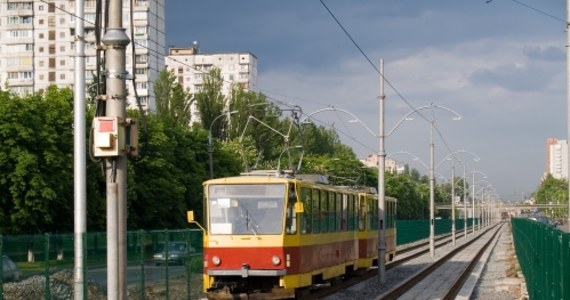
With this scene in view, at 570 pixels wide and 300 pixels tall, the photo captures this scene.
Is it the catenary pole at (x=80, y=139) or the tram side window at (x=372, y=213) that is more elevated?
the catenary pole at (x=80, y=139)

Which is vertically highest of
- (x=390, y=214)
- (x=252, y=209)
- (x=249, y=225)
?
(x=252, y=209)

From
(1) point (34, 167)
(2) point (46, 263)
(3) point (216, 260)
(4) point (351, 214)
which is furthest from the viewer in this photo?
(1) point (34, 167)

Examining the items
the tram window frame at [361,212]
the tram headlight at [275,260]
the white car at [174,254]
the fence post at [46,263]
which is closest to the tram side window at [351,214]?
the tram window frame at [361,212]

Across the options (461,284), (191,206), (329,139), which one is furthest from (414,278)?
(329,139)

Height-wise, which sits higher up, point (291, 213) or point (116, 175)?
point (116, 175)

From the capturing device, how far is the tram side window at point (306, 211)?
23266 mm

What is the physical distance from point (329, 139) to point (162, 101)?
49.3 meters

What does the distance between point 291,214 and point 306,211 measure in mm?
1107

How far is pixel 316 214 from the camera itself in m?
24.8

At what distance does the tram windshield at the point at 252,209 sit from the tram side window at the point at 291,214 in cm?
16

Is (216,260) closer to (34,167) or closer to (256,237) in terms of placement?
(256,237)

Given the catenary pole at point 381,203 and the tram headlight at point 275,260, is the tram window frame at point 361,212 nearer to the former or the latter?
the catenary pole at point 381,203

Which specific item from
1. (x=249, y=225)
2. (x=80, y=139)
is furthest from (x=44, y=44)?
(x=249, y=225)

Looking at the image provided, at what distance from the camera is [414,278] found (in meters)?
34.0
